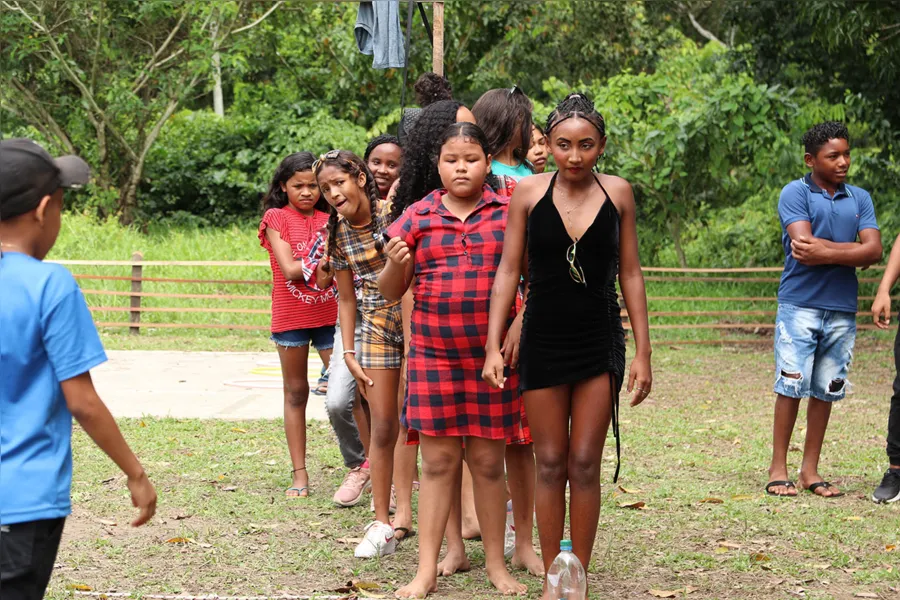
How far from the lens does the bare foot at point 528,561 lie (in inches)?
184

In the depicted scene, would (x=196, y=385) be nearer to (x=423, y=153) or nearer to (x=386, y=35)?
(x=386, y=35)

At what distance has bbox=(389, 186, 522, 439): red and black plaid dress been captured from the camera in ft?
14.3

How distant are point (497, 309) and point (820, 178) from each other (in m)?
2.88

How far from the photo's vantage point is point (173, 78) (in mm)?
19500

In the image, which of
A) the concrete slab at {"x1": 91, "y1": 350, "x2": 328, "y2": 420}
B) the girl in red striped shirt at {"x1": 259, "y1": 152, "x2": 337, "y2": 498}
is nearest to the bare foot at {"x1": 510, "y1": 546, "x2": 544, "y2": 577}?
the girl in red striped shirt at {"x1": 259, "y1": 152, "x2": 337, "y2": 498}

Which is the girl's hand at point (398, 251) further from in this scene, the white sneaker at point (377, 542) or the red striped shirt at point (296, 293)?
the red striped shirt at point (296, 293)

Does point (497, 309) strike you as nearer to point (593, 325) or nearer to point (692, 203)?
point (593, 325)

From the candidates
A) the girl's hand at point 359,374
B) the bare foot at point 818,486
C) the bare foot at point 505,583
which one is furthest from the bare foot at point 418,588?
the bare foot at point 818,486

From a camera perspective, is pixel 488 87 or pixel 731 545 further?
pixel 488 87

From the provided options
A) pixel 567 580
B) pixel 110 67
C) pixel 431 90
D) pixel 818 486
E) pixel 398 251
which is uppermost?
pixel 110 67

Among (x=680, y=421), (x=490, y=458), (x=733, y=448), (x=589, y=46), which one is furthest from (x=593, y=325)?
(x=589, y=46)

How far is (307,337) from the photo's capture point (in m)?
6.19

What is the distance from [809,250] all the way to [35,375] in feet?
14.5

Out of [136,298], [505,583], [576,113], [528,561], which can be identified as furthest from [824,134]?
[136,298]
